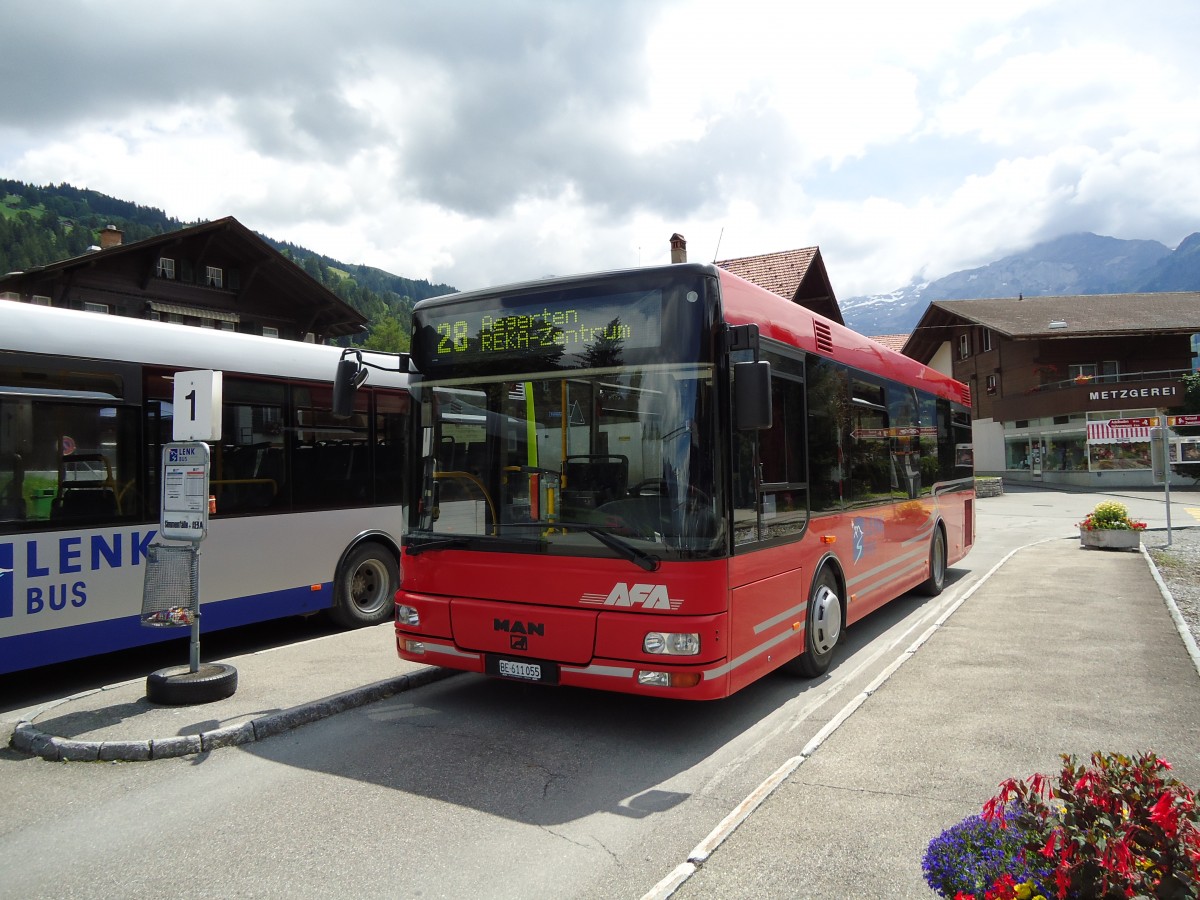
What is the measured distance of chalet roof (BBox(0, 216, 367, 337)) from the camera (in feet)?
93.7

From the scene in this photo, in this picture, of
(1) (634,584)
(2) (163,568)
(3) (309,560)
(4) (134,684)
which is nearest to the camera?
(1) (634,584)

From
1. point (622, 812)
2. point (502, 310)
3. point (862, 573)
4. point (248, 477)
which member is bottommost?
point (622, 812)

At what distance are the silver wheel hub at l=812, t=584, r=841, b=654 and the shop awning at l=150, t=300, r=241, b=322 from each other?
31.2m

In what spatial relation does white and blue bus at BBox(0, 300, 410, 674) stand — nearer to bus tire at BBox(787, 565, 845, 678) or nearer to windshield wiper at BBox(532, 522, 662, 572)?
windshield wiper at BBox(532, 522, 662, 572)

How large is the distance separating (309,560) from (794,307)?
5466mm

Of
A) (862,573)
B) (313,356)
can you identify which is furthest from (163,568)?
(862,573)

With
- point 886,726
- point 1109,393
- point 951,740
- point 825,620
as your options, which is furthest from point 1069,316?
point 951,740

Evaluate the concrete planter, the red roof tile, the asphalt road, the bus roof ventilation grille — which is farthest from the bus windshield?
the red roof tile

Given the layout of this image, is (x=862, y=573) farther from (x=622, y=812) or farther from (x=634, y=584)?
(x=622, y=812)

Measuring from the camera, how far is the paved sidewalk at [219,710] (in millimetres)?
5371

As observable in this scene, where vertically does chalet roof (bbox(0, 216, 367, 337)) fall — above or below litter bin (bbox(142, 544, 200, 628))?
above

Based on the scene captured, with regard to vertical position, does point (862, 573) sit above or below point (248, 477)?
below

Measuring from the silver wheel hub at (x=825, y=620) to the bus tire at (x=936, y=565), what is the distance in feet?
14.3

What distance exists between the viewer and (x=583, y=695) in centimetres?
655
